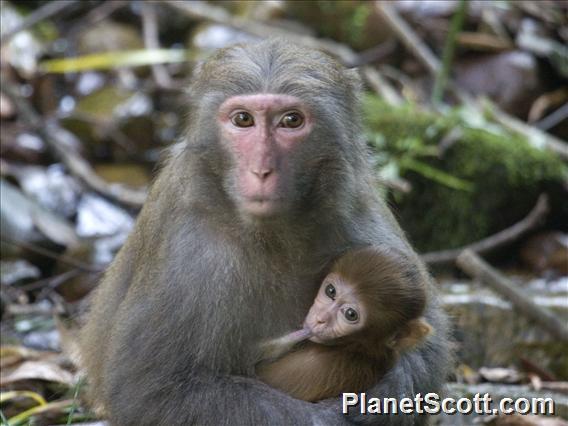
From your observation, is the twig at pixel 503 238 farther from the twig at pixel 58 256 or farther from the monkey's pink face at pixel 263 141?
the monkey's pink face at pixel 263 141

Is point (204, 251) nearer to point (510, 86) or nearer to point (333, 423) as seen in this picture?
point (333, 423)

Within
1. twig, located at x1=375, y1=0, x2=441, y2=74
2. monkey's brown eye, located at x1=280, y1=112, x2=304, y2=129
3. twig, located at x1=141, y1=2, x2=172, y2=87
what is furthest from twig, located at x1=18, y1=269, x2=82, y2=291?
twig, located at x1=375, y1=0, x2=441, y2=74

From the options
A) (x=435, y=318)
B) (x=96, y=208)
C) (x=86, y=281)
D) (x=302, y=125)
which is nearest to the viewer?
(x=302, y=125)

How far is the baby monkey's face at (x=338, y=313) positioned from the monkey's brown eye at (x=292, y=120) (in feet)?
2.22

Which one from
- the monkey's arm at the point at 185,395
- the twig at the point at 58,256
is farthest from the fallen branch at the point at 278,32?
the monkey's arm at the point at 185,395

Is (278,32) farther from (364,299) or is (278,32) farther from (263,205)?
(263,205)

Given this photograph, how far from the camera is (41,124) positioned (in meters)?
8.97

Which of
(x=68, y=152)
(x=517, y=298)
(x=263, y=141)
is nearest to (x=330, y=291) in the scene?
(x=263, y=141)

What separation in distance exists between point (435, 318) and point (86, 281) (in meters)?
3.12

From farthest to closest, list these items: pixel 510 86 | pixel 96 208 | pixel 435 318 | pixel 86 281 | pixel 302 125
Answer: pixel 510 86
pixel 96 208
pixel 86 281
pixel 435 318
pixel 302 125

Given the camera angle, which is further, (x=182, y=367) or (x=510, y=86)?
(x=510, y=86)

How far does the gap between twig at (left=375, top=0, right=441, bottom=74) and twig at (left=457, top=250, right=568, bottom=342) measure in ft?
13.7

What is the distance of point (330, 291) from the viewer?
4.34 m

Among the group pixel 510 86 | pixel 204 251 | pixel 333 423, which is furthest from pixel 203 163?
pixel 510 86
